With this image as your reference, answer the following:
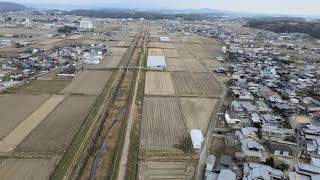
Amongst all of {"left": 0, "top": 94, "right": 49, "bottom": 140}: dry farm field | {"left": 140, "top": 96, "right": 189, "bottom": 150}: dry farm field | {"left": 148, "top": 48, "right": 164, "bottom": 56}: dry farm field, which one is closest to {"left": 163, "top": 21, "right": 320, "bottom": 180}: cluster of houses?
{"left": 140, "top": 96, "right": 189, "bottom": 150}: dry farm field

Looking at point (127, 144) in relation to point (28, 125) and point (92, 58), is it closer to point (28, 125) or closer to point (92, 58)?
point (28, 125)

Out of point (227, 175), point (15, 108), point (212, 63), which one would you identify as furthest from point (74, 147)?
point (212, 63)

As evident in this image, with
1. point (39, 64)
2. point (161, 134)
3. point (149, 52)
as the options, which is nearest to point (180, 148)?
point (161, 134)

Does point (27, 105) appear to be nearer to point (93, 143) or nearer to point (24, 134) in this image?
point (24, 134)

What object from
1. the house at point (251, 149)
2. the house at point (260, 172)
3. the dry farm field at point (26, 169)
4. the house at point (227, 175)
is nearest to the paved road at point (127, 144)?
the dry farm field at point (26, 169)

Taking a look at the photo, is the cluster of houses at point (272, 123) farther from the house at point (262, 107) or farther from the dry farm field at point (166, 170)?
the dry farm field at point (166, 170)

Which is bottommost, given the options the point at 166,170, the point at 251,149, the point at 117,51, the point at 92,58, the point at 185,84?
the point at 166,170

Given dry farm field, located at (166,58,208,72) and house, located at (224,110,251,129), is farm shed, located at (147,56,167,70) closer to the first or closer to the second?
dry farm field, located at (166,58,208,72)
